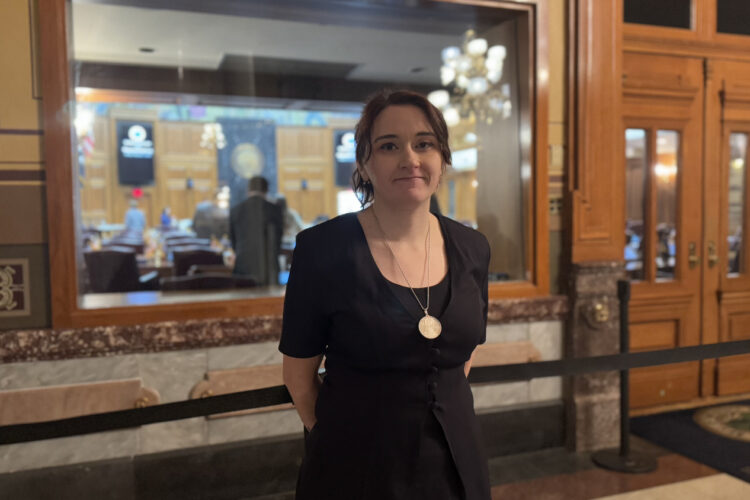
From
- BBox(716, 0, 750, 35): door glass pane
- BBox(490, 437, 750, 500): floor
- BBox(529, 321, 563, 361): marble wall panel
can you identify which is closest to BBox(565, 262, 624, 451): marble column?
BBox(529, 321, 563, 361): marble wall panel

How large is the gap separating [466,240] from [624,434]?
276 cm

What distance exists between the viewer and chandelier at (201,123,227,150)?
32.0ft

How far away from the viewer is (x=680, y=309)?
4.63 meters

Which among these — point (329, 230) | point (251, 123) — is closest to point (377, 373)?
point (329, 230)

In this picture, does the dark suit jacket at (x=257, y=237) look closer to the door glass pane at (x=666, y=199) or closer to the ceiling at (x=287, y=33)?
the ceiling at (x=287, y=33)

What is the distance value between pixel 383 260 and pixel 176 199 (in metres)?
9.78

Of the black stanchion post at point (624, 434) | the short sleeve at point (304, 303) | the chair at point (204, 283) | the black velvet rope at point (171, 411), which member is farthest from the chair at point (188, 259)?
the short sleeve at point (304, 303)

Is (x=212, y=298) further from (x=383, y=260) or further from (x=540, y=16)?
(x=540, y=16)

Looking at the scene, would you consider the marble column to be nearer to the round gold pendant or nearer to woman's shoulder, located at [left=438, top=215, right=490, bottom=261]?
woman's shoulder, located at [left=438, top=215, right=490, bottom=261]

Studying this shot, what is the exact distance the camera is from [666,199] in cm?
462

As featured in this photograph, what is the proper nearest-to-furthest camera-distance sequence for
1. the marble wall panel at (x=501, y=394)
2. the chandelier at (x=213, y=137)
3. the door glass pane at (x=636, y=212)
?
the marble wall panel at (x=501, y=394) → the door glass pane at (x=636, y=212) → the chandelier at (x=213, y=137)

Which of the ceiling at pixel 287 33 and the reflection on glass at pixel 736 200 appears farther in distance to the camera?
the reflection on glass at pixel 736 200

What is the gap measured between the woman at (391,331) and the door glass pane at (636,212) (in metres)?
3.49

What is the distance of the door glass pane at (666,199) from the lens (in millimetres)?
4566
